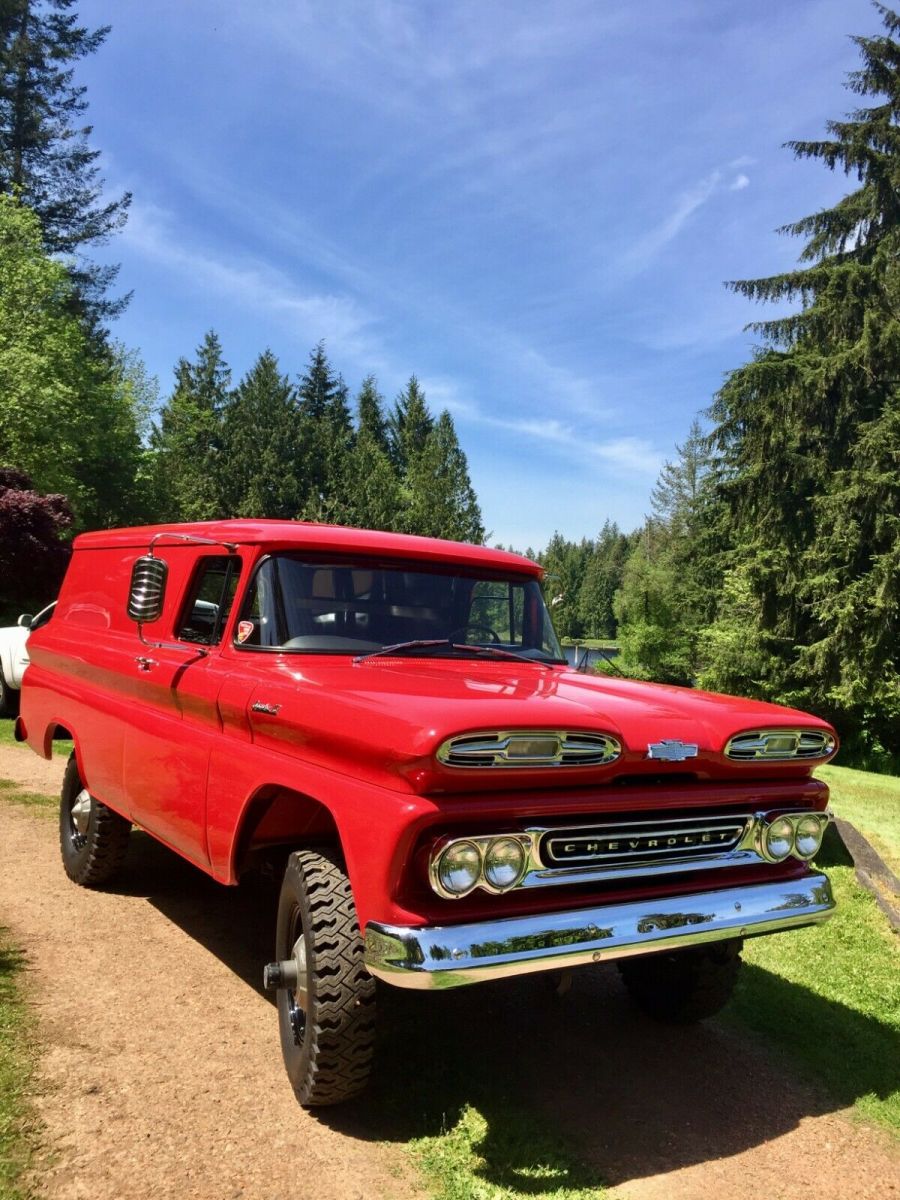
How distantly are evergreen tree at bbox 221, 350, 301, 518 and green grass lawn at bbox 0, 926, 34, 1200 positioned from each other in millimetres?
52853

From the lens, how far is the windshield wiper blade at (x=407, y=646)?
369cm

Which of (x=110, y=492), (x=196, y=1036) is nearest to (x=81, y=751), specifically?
(x=196, y=1036)

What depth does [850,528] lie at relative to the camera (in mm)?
21641

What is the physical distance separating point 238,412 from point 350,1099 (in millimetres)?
61018

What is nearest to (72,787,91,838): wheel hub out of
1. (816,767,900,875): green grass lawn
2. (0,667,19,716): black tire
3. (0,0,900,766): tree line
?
(816,767,900,875): green grass lawn

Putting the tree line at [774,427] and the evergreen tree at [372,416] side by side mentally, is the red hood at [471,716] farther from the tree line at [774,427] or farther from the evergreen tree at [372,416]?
the evergreen tree at [372,416]

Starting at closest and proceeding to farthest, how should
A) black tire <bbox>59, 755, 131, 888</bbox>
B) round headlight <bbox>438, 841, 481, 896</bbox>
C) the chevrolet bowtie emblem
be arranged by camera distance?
round headlight <bbox>438, 841, 481, 896</bbox> < the chevrolet bowtie emblem < black tire <bbox>59, 755, 131, 888</bbox>

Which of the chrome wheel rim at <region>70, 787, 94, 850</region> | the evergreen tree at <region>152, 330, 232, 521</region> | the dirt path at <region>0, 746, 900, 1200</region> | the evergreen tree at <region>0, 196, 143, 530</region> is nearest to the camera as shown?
the dirt path at <region>0, 746, 900, 1200</region>

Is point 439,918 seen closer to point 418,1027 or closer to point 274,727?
point 274,727

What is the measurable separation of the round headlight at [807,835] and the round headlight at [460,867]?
151 centimetres

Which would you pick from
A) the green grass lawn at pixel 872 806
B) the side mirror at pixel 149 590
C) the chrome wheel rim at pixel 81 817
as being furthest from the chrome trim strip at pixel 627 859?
the green grass lawn at pixel 872 806

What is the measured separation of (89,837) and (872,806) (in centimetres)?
881

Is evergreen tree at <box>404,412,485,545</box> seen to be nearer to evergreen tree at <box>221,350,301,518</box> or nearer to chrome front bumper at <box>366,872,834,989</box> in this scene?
evergreen tree at <box>221,350,301,518</box>

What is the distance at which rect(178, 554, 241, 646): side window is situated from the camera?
4031mm
